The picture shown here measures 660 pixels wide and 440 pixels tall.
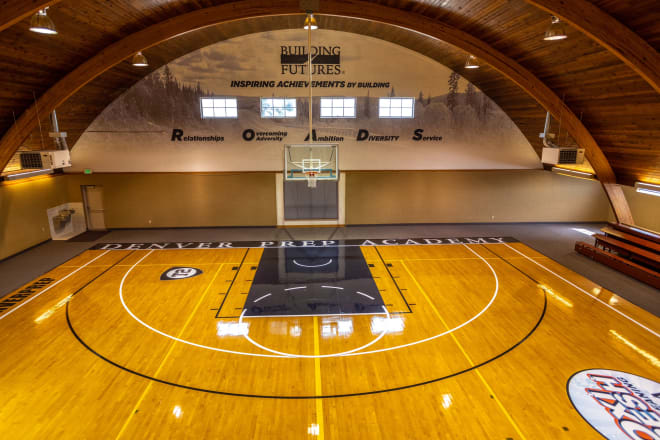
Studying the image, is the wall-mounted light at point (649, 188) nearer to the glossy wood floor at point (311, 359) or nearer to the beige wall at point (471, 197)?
the glossy wood floor at point (311, 359)

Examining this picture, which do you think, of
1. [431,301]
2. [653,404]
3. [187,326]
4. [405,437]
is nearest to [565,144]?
[431,301]

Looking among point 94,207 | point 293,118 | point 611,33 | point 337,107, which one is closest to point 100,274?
point 94,207

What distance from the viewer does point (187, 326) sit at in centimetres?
841

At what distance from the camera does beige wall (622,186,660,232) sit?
15.0 m

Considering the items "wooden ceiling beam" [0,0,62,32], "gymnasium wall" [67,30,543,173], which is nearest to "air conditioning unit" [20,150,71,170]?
"gymnasium wall" [67,30,543,173]

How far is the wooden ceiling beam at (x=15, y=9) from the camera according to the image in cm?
692

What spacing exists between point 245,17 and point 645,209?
16627 mm

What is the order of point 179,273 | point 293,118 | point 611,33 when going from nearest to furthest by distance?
point 611,33 → point 179,273 → point 293,118

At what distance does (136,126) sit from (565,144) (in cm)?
1654

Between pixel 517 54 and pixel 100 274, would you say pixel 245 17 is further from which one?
pixel 100 274

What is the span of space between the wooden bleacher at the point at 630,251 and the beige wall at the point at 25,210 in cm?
1925

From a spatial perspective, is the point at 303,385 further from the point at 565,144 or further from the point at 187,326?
the point at 565,144

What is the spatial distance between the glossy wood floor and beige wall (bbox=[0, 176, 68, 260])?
3.75m

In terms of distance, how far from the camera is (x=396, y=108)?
630 inches
